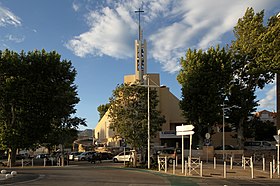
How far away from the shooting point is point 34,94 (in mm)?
37000

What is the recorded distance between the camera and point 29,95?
121ft

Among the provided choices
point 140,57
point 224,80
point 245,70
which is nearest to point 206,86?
point 224,80

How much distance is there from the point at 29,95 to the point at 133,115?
42.4 feet

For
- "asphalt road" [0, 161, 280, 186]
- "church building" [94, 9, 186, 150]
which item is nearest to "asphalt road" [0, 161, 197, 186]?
"asphalt road" [0, 161, 280, 186]

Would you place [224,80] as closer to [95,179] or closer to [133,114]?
[133,114]

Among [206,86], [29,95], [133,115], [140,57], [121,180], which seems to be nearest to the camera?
[121,180]

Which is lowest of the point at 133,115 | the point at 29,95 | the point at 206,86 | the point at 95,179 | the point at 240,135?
the point at 95,179

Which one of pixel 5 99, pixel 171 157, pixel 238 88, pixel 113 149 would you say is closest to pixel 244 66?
pixel 238 88

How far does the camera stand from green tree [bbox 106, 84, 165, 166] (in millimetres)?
30484

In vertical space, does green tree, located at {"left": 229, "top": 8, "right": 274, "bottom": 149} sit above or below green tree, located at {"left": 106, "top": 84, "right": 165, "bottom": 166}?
above

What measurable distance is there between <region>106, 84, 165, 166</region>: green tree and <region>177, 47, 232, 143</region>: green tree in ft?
51.3

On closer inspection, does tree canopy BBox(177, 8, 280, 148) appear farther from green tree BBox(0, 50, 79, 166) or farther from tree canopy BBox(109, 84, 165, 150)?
green tree BBox(0, 50, 79, 166)

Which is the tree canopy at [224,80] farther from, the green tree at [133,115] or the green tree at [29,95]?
the green tree at [29,95]

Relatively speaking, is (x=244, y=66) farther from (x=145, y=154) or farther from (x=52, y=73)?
(x=52, y=73)
